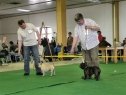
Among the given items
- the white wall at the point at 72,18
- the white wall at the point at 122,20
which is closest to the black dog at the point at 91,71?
the white wall at the point at 122,20

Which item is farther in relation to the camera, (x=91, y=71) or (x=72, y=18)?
(x=72, y=18)

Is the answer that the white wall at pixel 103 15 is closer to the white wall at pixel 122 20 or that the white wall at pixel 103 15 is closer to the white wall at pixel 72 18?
the white wall at pixel 72 18

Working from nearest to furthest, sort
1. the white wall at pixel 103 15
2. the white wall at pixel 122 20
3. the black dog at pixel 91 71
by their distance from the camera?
the black dog at pixel 91 71 → the white wall at pixel 122 20 → the white wall at pixel 103 15

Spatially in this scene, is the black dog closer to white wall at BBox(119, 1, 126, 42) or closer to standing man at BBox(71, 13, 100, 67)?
standing man at BBox(71, 13, 100, 67)

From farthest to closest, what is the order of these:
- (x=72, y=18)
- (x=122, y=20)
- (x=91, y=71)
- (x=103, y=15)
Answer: (x=72, y=18), (x=103, y=15), (x=122, y=20), (x=91, y=71)

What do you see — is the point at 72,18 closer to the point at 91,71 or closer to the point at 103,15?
the point at 103,15

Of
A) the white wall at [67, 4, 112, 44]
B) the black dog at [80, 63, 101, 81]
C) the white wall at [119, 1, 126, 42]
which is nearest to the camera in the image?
the black dog at [80, 63, 101, 81]

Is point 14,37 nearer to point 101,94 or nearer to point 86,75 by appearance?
point 86,75

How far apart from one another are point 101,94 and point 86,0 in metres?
13.1

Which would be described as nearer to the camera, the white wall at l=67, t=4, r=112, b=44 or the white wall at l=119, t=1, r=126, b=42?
the white wall at l=119, t=1, r=126, b=42

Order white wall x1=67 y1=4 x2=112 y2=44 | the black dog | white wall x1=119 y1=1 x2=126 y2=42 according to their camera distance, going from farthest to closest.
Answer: white wall x1=67 y1=4 x2=112 y2=44 → white wall x1=119 y1=1 x2=126 y2=42 → the black dog

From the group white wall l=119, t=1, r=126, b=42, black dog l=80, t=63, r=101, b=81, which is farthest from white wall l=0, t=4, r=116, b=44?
black dog l=80, t=63, r=101, b=81

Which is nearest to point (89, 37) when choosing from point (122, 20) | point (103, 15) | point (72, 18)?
point (122, 20)

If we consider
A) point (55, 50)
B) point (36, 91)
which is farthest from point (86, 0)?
point (36, 91)
